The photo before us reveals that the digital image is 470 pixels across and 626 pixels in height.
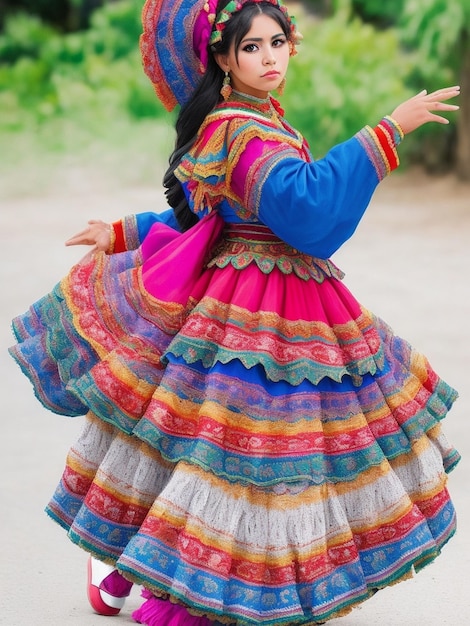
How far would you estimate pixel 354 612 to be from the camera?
3293 mm

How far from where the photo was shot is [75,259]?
865 centimetres

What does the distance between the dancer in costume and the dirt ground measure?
475mm

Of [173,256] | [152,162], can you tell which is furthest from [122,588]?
[152,162]

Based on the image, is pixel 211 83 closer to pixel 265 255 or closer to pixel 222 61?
pixel 222 61

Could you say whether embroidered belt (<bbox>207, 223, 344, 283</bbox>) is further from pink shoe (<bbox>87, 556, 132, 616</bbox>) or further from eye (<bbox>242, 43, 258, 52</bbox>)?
pink shoe (<bbox>87, 556, 132, 616</bbox>)

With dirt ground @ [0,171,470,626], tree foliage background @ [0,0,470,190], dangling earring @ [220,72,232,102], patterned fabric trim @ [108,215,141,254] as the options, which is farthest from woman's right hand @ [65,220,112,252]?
tree foliage background @ [0,0,470,190]

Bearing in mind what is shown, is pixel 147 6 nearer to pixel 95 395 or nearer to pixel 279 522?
pixel 95 395

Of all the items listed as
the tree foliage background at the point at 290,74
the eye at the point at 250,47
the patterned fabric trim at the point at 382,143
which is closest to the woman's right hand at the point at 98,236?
the eye at the point at 250,47

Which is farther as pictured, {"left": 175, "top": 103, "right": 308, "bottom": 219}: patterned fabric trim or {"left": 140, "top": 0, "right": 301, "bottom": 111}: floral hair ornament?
{"left": 140, "top": 0, "right": 301, "bottom": 111}: floral hair ornament

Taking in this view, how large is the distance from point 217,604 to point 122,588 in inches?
22.6

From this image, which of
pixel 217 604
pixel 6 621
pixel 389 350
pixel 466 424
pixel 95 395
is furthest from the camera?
pixel 466 424

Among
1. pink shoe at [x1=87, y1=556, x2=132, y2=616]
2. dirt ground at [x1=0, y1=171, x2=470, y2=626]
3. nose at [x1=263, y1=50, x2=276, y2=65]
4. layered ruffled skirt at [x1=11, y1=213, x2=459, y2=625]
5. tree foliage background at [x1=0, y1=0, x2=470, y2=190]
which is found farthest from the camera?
tree foliage background at [x1=0, y1=0, x2=470, y2=190]

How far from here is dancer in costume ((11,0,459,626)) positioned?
2.70 metres

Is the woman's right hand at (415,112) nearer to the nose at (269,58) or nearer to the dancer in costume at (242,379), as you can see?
the dancer in costume at (242,379)
